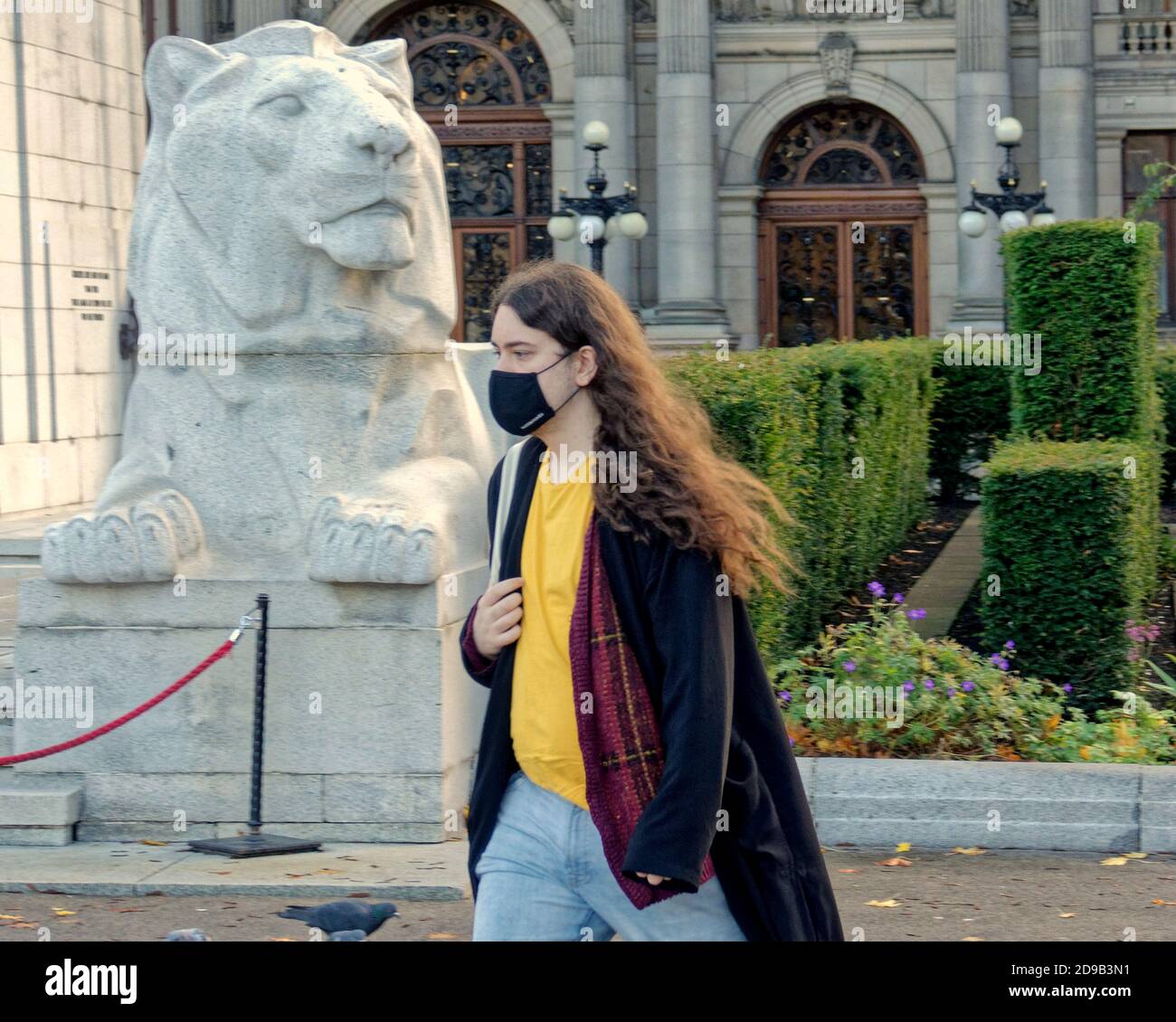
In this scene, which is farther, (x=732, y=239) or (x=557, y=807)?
(x=732, y=239)

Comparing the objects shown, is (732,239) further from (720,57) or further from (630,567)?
(630,567)

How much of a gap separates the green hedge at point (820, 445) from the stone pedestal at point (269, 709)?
1503mm

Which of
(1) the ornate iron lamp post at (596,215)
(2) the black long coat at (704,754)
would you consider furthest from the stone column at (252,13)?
(2) the black long coat at (704,754)

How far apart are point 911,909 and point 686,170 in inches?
1097

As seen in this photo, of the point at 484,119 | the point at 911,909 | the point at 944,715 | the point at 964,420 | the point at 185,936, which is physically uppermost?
the point at 484,119

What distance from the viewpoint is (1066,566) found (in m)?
9.11

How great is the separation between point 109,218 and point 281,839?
12.5m

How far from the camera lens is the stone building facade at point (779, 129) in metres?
32.8

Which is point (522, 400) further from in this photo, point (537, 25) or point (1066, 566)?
point (537, 25)

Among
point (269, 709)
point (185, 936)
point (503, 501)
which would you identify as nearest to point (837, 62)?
point (269, 709)

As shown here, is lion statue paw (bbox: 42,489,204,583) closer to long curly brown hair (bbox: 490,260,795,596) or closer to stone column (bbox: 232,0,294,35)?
long curly brown hair (bbox: 490,260,795,596)
